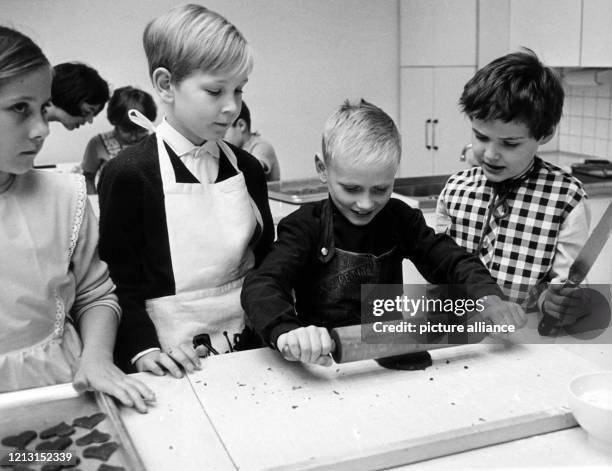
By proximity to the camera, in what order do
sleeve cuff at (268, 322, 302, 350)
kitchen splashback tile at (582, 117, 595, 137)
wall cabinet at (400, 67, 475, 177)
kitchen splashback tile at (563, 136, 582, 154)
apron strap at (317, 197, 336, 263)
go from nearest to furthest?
sleeve cuff at (268, 322, 302, 350)
apron strap at (317, 197, 336, 263)
kitchen splashback tile at (582, 117, 595, 137)
kitchen splashback tile at (563, 136, 582, 154)
wall cabinet at (400, 67, 475, 177)

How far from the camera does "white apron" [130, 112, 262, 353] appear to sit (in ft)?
3.90

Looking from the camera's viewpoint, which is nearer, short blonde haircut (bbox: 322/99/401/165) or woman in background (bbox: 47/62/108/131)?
short blonde haircut (bbox: 322/99/401/165)

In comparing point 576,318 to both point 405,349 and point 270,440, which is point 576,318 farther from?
point 270,440

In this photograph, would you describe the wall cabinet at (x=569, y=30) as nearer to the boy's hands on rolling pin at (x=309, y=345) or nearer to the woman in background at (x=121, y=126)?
the woman in background at (x=121, y=126)

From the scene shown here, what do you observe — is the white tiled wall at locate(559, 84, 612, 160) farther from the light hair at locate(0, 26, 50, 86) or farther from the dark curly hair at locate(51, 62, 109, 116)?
the light hair at locate(0, 26, 50, 86)

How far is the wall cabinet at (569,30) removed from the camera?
9.32ft

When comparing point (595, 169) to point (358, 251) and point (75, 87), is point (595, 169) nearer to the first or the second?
point (358, 251)

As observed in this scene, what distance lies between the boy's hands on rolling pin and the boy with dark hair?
521 millimetres

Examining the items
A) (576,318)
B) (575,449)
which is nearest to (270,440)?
(575,449)

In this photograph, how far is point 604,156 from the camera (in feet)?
10.9

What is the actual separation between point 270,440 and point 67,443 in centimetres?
24

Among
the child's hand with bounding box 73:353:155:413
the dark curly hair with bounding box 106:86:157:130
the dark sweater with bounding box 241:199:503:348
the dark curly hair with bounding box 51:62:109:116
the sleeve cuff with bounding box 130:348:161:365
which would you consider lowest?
the sleeve cuff with bounding box 130:348:161:365

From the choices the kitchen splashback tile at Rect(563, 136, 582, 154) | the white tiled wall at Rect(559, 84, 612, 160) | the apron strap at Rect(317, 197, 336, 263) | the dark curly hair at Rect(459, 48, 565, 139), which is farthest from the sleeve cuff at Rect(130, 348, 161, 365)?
the kitchen splashback tile at Rect(563, 136, 582, 154)

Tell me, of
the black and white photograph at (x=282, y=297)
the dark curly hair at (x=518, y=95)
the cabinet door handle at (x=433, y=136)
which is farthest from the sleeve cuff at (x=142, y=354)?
the cabinet door handle at (x=433, y=136)
